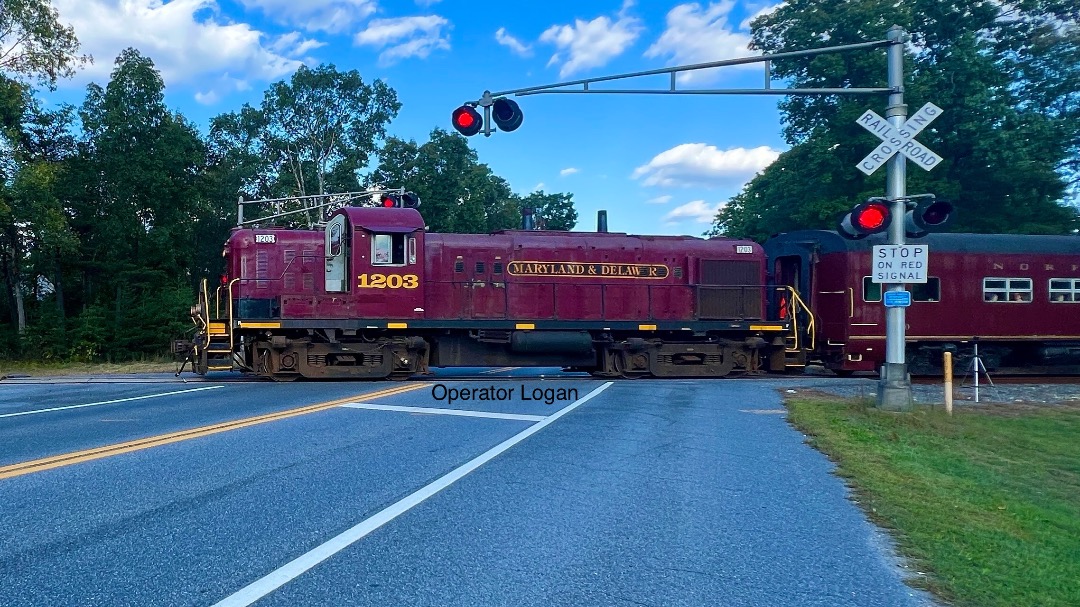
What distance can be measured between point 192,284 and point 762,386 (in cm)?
3824

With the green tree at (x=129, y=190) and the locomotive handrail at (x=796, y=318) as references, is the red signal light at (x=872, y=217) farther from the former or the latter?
the green tree at (x=129, y=190)

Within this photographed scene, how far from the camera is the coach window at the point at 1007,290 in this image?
19438 millimetres

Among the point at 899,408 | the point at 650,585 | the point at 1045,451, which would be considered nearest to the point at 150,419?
the point at 650,585

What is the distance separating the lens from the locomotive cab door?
18000 millimetres

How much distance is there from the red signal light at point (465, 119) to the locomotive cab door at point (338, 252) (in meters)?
5.62

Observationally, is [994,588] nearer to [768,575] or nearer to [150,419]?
[768,575]

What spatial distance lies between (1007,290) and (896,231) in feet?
29.8

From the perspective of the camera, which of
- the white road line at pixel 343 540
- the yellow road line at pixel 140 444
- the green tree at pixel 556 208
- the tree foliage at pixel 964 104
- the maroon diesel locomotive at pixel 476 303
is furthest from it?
the green tree at pixel 556 208

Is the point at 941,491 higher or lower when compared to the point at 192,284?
lower

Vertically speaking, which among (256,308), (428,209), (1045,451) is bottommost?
(1045,451)

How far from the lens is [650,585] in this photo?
4.46 metres

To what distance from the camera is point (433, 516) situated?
19.1 feet

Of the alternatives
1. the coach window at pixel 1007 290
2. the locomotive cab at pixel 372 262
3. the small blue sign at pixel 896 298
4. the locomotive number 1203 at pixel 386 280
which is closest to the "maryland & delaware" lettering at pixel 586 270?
the locomotive number 1203 at pixel 386 280

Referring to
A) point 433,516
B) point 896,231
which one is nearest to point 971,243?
point 896,231
